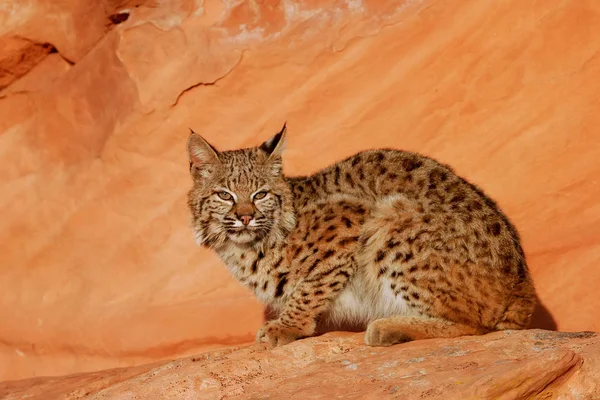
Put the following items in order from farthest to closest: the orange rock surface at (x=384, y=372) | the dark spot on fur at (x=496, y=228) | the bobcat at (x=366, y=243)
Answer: the dark spot on fur at (x=496, y=228)
the bobcat at (x=366, y=243)
the orange rock surface at (x=384, y=372)

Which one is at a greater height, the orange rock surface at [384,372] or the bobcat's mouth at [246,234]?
the bobcat's mouth at [246,234]

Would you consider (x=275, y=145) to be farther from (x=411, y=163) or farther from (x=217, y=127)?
(x=217, y=127)

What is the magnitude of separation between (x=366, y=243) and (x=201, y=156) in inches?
55.0

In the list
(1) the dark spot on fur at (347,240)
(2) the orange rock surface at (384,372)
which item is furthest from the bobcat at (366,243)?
(2) the orange rock surface at (384,372)

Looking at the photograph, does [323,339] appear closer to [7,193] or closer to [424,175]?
[424,175]

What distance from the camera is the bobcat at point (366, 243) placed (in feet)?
19.9

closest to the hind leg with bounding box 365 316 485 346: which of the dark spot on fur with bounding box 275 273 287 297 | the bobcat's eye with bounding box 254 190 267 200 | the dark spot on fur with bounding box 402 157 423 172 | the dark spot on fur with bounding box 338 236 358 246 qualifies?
the dark spot on fur with bounding box 338 236 358 246

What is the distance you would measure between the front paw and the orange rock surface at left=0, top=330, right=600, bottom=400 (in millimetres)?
163

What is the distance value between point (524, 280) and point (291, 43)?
3.72 metres

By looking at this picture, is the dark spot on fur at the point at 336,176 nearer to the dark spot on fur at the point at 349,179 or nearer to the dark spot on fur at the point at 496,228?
the dark spot on fur at the point at 349,179

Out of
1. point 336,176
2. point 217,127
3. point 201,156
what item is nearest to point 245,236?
point 201,156

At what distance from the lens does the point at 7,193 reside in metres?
9.34

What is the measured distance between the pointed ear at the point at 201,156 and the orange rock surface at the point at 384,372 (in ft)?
4.49

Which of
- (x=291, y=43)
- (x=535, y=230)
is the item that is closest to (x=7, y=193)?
(x=291, y=43)
